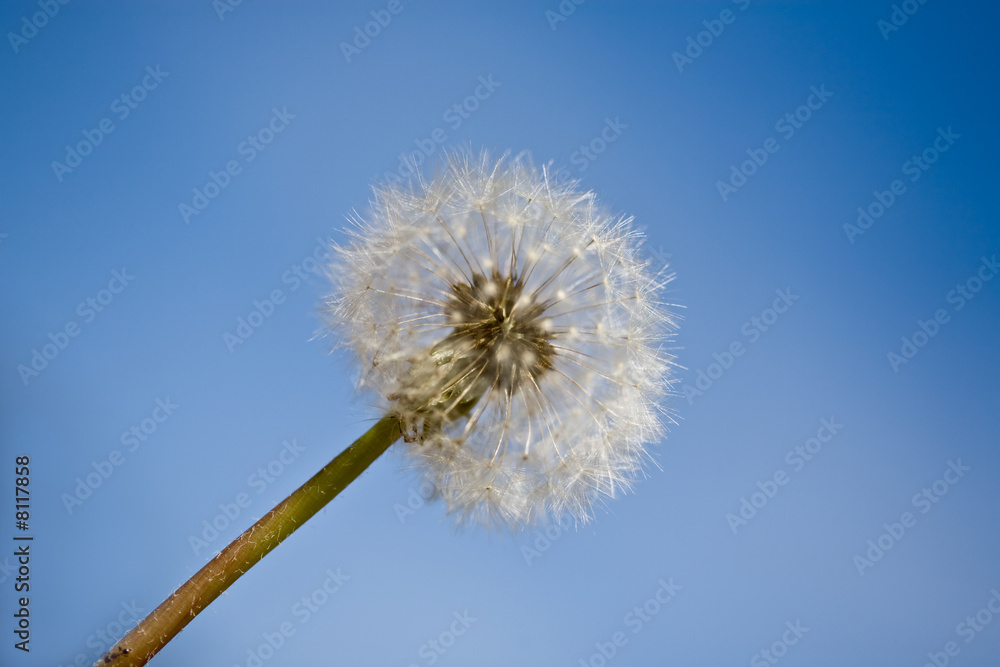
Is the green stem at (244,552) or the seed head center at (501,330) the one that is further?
the seed head center at (501,330)

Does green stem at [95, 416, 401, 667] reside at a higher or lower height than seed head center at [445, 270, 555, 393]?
lower

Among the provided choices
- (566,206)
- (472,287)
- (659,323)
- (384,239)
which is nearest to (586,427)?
(659,323)

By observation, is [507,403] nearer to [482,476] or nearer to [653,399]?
[482,476]

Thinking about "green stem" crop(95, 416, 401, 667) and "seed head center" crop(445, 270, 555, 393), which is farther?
"seed head center" crop(445, 270, 555, 393)

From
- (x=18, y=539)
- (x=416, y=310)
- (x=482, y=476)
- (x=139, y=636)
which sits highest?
(x=416, y=310)

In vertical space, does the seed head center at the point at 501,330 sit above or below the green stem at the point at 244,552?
above

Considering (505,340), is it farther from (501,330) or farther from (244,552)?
(244,552)
